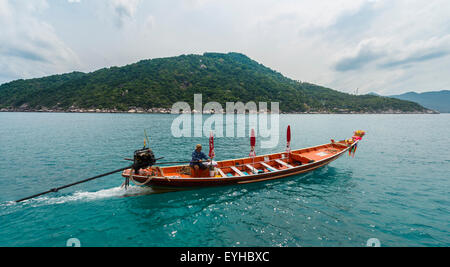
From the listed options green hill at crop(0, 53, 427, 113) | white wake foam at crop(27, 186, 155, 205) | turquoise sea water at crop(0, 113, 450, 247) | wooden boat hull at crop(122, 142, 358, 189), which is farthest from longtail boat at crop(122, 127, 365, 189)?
green hill at crop(0, 53, 427, 113)

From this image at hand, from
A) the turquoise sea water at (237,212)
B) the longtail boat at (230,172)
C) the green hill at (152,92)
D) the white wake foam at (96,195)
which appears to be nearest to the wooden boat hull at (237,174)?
the longtail boat at (230,172)

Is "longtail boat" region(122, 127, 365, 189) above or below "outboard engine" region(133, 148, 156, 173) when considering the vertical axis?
below

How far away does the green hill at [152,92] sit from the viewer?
132 m

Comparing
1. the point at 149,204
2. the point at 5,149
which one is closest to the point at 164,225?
the point at 149,204

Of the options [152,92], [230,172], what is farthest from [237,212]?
[152,92]

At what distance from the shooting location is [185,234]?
24.1 ft

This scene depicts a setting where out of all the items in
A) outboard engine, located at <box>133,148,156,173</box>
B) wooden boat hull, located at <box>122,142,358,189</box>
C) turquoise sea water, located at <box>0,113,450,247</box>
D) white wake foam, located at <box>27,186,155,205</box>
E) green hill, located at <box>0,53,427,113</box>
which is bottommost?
turquoise sea water, located at <box>0,113,450,247</box>

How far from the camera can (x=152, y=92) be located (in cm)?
14025

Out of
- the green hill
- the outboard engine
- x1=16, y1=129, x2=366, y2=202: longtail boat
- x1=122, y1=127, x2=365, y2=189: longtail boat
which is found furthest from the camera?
the green hill

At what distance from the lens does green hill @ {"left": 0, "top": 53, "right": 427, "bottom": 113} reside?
13188 cm

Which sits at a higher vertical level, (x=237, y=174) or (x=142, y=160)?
(x=142, y=160)

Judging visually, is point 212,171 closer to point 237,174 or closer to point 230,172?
point 237,174

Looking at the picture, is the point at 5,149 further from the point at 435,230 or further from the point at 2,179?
the point at 435,230

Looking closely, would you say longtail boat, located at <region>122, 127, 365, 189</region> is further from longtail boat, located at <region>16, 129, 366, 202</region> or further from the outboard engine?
the outboard engine
